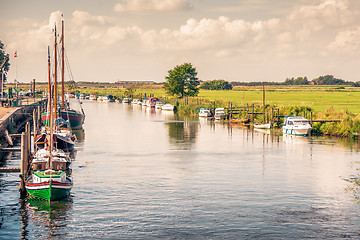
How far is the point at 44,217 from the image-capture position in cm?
3556

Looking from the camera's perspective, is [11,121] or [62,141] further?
[11,121]

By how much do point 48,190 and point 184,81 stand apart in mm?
159908

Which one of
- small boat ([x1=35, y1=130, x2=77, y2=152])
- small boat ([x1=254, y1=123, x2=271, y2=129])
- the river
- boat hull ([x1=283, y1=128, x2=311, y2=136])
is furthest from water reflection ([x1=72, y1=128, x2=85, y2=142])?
boat hull ([x1=283, y1=128, x2=311, y2=136])

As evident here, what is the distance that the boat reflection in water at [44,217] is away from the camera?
32628mm

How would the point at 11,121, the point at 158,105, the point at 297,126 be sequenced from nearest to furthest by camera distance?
the point at 11,121
the point at 297,126
the point at 158,105

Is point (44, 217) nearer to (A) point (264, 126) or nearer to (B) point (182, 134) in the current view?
(B) point (182, 134)

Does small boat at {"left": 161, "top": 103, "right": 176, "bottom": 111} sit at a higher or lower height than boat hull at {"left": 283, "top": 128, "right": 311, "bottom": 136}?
higher

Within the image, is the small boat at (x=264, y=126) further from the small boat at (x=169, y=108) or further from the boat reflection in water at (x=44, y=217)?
the small boat at (x=169, y=108)

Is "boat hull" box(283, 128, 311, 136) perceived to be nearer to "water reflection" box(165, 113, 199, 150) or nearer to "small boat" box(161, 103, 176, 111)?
"water reflection" box(165, 113, 199, 150)

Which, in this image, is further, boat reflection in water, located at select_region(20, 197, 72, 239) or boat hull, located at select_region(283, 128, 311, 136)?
boat hull, located at select_region(283, 128, 311, 136)

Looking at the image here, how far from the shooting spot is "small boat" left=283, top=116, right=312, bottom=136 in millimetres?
85231

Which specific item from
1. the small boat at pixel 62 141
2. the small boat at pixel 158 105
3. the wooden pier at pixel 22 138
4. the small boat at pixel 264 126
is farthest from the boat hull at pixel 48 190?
the small boat at pixel 158 105

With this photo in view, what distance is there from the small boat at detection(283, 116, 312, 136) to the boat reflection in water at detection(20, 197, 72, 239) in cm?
5313

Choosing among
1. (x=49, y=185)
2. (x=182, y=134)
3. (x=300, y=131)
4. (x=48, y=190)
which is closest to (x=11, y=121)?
(x=182, y=134)
